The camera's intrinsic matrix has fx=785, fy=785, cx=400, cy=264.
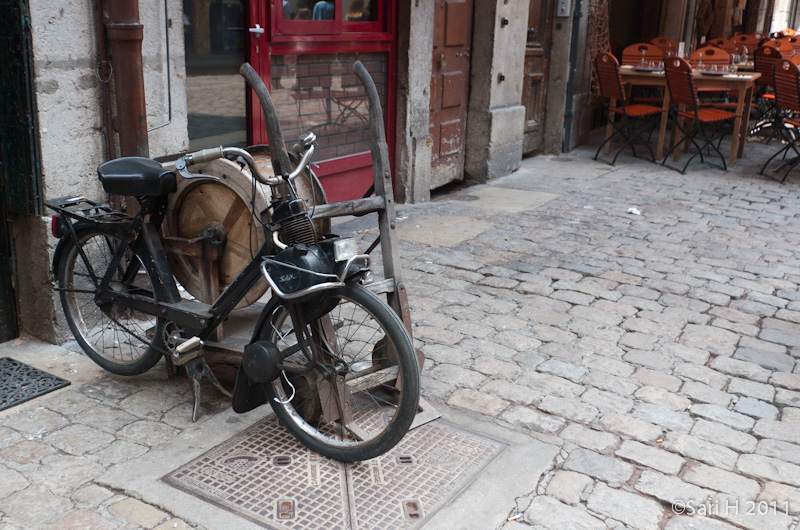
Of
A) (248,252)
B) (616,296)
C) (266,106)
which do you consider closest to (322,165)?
(616,296)

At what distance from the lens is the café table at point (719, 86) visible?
32.3 feet

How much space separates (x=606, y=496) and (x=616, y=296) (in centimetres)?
250

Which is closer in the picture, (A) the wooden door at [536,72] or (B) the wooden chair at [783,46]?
(A) the wooden door at [536,72]

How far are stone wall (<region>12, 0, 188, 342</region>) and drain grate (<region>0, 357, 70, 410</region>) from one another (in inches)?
12.7

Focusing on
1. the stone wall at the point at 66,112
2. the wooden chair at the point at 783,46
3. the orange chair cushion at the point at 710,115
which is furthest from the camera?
the wooden chair at the point at 783,46

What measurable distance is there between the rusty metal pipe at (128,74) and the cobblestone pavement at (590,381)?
123cm

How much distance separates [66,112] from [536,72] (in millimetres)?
7452

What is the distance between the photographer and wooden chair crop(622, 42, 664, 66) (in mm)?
11398

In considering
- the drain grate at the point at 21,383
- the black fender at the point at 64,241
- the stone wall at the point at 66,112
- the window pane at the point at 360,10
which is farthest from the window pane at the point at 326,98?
the drain grate at the point at 21,383

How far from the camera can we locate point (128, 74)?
13.8ft

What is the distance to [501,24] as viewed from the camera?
8617 mm

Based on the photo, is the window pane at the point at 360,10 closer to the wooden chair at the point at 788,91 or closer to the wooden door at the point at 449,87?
the wooden door at the point at 449,87

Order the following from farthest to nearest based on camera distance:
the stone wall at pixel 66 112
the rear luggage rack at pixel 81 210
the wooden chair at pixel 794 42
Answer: the wooden chair at pixel 794 42 → the stone wall at pixel 66 112 → the rear luggage rack at pixel 81 210

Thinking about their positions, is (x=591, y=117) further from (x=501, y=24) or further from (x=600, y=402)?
(x=600, y=402)
